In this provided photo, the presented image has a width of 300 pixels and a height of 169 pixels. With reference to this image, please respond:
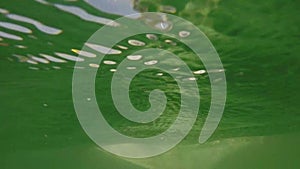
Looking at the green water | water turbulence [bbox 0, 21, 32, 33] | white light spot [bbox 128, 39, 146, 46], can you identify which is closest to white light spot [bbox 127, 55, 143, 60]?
the green water

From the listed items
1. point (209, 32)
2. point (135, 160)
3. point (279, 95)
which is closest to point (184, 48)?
point (209, 32)

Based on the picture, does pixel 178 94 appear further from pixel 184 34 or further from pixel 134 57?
pixel 184 34

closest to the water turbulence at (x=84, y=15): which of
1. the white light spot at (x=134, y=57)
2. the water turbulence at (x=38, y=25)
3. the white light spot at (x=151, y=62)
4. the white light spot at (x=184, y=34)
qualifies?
the water turbulence at (x=38, y=25)

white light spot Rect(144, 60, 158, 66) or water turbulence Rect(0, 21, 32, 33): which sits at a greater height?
water turbulence Rect(0, 21, 32, 33)

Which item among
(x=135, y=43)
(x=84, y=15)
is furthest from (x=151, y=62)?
(x=84, y=15)

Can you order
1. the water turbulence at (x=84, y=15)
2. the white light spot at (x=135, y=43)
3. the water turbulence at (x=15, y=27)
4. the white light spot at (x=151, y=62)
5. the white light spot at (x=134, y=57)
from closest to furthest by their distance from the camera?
the water turbulence at (x=84, y=15) < the water turbulence at (x=15, y=27) < the white light spot at (x=135, y=43) < the white light spot at (x=134, y=57) < the white light spot at (x=151, y=62)

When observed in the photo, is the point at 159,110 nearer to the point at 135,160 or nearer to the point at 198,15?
the point at 198,15

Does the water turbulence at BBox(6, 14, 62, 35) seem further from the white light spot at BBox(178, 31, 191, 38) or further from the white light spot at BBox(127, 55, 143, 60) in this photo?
the white light spot at BBox(178, 31, 191, 38)

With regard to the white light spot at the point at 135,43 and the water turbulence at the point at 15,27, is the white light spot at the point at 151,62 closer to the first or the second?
the white light spot at the point at 135,43
